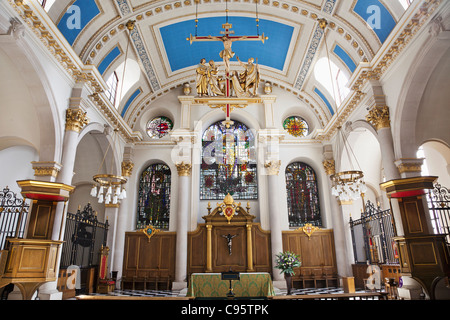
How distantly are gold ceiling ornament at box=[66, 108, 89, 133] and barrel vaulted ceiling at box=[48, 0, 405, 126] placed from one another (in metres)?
1.65

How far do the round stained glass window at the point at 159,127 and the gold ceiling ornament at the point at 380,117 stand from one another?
941 centimetres

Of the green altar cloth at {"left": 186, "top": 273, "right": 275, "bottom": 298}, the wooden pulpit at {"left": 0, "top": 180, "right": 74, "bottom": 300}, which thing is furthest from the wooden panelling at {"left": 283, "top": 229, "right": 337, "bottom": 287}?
the wooden pulpit at {"left": 0, "top": 180, "right": 74, "bottom": 300}

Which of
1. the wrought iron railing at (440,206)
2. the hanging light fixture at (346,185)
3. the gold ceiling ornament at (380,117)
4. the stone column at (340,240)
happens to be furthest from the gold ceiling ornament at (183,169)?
the wrought iron railing at (440,206)

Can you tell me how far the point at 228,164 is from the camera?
1489cm

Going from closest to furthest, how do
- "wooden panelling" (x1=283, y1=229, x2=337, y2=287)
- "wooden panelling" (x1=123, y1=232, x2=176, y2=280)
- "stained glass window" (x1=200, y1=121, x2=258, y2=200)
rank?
1. "wooden panelling" (x1=283, y1=229, x2=337, y2=287)
2. "wooden panelling" (x1=123, y1=232, x2=176, y2=280)
3. "stained glass window" (x1=200, y1=121, x2=258, y2=200)

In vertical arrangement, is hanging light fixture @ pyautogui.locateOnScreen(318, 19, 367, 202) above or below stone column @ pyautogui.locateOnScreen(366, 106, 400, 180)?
below

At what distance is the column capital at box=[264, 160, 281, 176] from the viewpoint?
44.8 feet

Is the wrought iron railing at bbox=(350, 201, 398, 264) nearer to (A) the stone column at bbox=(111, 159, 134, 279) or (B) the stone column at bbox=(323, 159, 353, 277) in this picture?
(B) the stone column at bbox=(323, 159, 353, 277)

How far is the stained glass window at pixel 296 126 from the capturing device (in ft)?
50.0

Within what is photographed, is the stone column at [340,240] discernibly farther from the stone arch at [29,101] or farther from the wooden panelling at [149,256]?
the stone arch at [29,101]

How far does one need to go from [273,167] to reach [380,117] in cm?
558

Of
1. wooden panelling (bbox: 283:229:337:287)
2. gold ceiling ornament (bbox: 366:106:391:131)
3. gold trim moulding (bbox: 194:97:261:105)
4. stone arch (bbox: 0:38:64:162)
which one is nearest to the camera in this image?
stone arch (bbox: 0:38:64:162)
